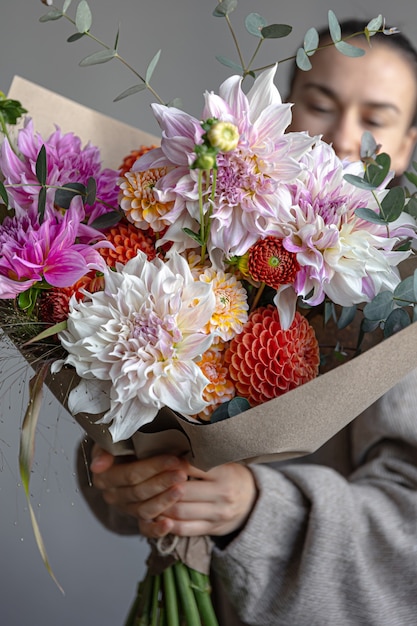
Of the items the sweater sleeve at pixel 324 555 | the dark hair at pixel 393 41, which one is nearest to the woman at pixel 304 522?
the sweater sleeve at pixel 324 555

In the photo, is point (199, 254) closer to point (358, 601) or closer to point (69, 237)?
point (69, 237)

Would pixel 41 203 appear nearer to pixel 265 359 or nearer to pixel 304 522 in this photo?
pixel 265 359

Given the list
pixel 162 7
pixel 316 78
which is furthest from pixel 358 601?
pixel 162 7

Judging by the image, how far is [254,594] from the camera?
673mm

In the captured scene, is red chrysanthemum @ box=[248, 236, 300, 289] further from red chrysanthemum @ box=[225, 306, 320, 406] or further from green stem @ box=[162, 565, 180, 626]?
green stem @ box=[162, 565, 180, 626]

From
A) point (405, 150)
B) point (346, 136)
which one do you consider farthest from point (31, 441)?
point (405, 150)

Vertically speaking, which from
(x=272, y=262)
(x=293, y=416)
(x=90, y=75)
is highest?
(x=90, y=75)

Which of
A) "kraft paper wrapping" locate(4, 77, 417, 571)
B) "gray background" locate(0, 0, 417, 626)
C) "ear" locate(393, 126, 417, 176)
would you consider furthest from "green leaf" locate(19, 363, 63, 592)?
"gray background" locate(0, 0, 417, 626)

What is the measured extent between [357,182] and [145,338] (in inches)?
6.5

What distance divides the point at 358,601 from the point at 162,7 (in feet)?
3.59

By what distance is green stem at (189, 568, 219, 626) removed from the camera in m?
0.64

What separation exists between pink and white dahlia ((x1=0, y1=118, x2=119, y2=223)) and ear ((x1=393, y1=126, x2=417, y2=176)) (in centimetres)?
44

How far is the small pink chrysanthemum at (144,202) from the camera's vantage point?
48cm

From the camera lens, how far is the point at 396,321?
0.50 m
